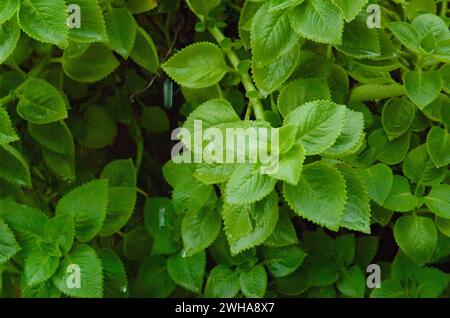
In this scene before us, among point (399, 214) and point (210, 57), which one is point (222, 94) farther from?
point (399, 214)

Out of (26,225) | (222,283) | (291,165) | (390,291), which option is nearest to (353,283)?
(390,291)

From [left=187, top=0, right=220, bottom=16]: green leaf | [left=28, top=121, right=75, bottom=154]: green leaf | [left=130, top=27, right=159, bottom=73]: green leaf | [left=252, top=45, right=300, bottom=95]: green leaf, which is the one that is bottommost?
[left=28, top=121, right=75, bottom=154]: green leaf

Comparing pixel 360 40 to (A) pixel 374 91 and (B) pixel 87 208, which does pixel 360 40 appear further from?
(B) pixel 87 208

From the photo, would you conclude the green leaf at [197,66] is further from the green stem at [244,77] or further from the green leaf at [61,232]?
the green leaf at [61,232]

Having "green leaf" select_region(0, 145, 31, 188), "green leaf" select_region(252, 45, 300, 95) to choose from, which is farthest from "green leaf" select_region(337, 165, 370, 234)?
"green leaf" select_region(0, 145, 31, 188)

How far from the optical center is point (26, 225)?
706 mm

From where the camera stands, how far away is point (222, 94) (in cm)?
75

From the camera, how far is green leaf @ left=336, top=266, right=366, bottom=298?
750 mm

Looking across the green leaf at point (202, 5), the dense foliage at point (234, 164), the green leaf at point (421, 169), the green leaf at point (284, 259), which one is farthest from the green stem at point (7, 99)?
the green leaf at point (421, 169)

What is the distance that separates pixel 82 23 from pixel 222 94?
0.17 metres

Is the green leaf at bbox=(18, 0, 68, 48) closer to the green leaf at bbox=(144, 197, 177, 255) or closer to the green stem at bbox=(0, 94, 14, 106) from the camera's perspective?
the green stem at bbox=(0, 94, 14, 106)

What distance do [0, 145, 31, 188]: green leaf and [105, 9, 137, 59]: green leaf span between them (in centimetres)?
15

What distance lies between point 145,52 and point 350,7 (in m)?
0.26

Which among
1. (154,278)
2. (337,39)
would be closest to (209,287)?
(154,278)
